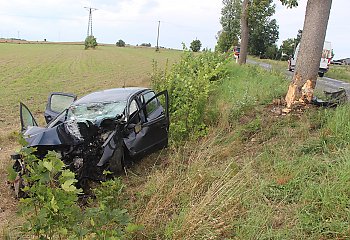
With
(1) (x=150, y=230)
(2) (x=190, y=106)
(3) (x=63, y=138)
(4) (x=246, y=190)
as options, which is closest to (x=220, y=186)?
(4) (x=246, y=190)

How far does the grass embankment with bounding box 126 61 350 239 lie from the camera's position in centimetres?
320

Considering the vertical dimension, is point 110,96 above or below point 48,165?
below

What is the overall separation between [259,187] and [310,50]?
13.0 feet

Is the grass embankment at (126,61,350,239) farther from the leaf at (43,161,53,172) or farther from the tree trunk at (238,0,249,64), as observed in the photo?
the tree trunk at (238,0,249,64)

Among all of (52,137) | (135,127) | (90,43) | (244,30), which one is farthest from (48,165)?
(90,43)

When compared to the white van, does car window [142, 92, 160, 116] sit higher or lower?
lower

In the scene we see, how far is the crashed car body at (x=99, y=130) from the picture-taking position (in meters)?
4.47

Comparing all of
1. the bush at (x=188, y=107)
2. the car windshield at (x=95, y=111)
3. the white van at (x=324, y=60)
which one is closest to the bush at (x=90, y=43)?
the white van at (x=324, y=60)

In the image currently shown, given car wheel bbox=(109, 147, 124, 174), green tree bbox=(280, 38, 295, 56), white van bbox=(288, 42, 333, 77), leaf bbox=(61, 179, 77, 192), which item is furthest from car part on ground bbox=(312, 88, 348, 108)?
green tree bbox=(280, 38, 295, 56)

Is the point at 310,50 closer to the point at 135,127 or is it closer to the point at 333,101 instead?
the point at 333,101

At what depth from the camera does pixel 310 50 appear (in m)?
6.60

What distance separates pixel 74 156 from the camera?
4473mm

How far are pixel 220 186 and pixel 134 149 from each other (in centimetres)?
198

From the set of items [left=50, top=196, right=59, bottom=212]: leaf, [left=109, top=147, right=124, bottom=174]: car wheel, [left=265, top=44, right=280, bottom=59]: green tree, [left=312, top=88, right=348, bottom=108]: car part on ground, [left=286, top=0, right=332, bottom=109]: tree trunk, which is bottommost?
[left=109, top=147, right=124, bottom=174]: car wheel
